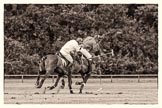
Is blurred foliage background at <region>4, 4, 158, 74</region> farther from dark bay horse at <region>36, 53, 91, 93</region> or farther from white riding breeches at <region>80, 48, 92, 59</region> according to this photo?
white riding breeches at <region>80, 48, 92, 59</region>

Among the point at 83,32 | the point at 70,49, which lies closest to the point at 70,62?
the point at 70,49

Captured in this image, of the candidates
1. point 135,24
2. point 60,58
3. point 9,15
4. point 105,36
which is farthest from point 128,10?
point 60,58

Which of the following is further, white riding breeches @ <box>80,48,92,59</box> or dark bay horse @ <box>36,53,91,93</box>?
white riding breeches @ <box>80,48,92,59</box>

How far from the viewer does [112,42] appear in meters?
33.4

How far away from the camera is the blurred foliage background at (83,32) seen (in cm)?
3225

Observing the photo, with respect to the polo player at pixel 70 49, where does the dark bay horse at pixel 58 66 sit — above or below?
below

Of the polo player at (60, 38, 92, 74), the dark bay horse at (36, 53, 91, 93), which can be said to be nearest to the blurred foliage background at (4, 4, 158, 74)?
the dark bay horse at (36, 53, 91, 93)

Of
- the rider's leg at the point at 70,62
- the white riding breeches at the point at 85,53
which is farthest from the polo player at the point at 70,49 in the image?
the white riding breeches at the point at 85,53

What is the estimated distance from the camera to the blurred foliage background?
106 ft

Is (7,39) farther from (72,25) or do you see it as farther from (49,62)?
(49,62)

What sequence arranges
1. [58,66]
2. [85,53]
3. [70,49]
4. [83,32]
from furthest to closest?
[83,32] → [85,53] → [70,49] → [58,66]

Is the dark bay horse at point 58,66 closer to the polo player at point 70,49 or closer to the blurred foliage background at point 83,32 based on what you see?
the polo player at point 70,49

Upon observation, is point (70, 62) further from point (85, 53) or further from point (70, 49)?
point (85, 53)

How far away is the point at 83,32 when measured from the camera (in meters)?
33.4
